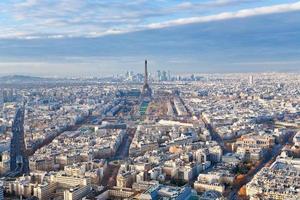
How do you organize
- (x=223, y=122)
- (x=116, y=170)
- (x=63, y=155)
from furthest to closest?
(x=223, y=122) < (x=63, y=155) < (x=116, y=170)

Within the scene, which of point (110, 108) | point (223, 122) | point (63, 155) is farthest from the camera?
point (110, 108)

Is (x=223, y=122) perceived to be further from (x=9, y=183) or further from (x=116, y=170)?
(x=9, y=183)

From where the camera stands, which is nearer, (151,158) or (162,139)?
(151,158)

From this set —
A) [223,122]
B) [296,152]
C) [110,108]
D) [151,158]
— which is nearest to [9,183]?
[151,158]

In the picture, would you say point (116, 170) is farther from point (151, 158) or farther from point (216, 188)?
point (216, 188)

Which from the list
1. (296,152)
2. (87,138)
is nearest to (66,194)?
(87,138)

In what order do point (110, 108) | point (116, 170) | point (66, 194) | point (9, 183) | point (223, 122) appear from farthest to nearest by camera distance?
point (110, 108), point (223, 122), point (116, 170), point (9, 183), point (66, 194)
